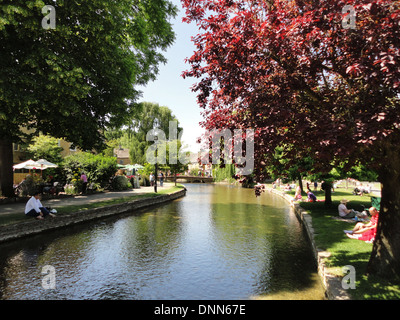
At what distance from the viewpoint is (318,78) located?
679 centimetres

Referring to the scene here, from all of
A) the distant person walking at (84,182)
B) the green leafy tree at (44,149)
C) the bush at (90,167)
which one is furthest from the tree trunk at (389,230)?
the green leafy tree at (44,149)

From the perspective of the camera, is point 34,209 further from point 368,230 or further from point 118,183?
point 118,183

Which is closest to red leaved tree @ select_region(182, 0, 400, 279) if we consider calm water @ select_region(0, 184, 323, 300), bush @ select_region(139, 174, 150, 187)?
calm water @ select_region(0, 184, 323, 300)

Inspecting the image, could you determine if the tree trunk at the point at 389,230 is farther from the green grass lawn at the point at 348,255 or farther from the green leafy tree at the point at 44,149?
the green leafy tree at the point at 44,149

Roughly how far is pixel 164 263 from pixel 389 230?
6.13 m

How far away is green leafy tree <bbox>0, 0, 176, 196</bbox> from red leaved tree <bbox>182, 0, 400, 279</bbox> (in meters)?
8.00

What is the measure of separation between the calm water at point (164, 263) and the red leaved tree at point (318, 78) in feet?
8.73

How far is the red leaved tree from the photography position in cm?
473

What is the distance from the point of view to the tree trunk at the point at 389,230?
5.96 m

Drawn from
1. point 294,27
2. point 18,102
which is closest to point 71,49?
point 18,102

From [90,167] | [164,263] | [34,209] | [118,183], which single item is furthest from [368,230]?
[118,183]

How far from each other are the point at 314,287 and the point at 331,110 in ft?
14.2

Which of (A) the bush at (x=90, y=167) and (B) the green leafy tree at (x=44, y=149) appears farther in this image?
(B) the green leafy tree at (x=44, y=149)

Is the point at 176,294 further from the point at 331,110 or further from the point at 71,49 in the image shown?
the point at 71,49
